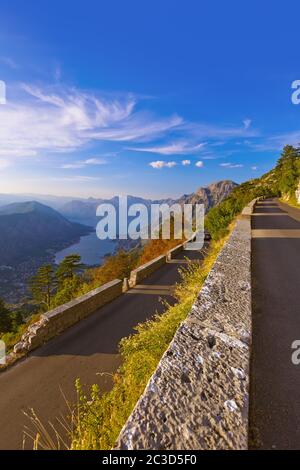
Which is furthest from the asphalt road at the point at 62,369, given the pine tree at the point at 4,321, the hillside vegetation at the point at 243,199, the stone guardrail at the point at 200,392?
the pine tree at the point at 4,321

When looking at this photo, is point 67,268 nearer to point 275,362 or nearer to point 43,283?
point 43,283

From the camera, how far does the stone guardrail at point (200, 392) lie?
137 centimetres

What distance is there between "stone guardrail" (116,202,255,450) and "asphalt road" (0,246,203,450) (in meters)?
2.92

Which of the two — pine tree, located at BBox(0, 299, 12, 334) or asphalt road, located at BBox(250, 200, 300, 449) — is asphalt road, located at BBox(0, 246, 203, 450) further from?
pine tree, located at BBox(0, 299, 12, 334)

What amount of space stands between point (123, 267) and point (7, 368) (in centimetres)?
2682

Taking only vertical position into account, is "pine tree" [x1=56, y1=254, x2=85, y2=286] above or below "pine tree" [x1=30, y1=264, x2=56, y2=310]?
above

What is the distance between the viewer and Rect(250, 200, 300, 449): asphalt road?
1.80m

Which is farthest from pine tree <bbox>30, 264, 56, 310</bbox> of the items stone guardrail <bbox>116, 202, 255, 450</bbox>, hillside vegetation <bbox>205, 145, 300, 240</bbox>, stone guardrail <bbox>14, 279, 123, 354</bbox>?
stone guardrail <bbox>116, 202, 255, 450</bbox>

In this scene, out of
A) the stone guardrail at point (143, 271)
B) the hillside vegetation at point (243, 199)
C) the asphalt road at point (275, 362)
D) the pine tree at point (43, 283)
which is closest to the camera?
the asphalt road at point (275, 362)

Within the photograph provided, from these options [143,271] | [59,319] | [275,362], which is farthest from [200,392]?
[143,271]

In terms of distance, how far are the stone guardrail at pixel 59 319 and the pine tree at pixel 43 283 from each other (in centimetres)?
4333

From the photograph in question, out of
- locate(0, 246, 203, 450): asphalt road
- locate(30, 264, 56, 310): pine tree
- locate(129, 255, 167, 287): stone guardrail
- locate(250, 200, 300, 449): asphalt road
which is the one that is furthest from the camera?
locate(30, 264, 56, 310): pine tree

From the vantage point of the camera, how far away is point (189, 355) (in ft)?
6.81

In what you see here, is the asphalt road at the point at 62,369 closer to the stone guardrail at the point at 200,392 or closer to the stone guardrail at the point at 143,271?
the stone guardrail at the point at 200,392
